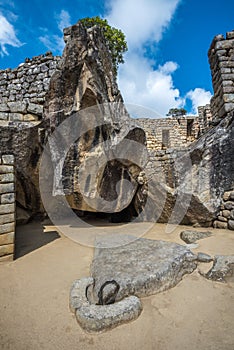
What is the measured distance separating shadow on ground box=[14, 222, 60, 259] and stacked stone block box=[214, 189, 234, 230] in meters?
3.49

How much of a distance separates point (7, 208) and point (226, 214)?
4044 mm

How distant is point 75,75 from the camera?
414 centimetres

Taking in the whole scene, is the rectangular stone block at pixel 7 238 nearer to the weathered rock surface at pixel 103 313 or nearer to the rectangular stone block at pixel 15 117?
the weathered rock surface at pixel 103 313

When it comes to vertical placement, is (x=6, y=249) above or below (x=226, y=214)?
below

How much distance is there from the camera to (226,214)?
3809mm

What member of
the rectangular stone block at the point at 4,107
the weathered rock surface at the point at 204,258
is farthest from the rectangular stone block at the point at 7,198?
the weathered rock surface at the point at 204,258

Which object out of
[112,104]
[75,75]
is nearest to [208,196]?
[112,104]

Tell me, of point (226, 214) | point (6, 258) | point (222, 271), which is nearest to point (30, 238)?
point (6, 258)

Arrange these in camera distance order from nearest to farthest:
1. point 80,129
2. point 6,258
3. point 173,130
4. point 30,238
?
point 6,258 → point 30,238 → point 80,129 → point 173,130

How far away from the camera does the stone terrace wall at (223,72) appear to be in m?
5.06

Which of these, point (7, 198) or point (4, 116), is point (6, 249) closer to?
point (7, 198)

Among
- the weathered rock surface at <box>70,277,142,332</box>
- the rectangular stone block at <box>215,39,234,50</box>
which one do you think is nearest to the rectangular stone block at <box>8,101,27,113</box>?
the weathered rock surface at <box>70,277,142,332</box>

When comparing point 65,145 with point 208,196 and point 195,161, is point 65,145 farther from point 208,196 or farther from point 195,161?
point 208,196

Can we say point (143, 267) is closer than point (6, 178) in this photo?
Yes
